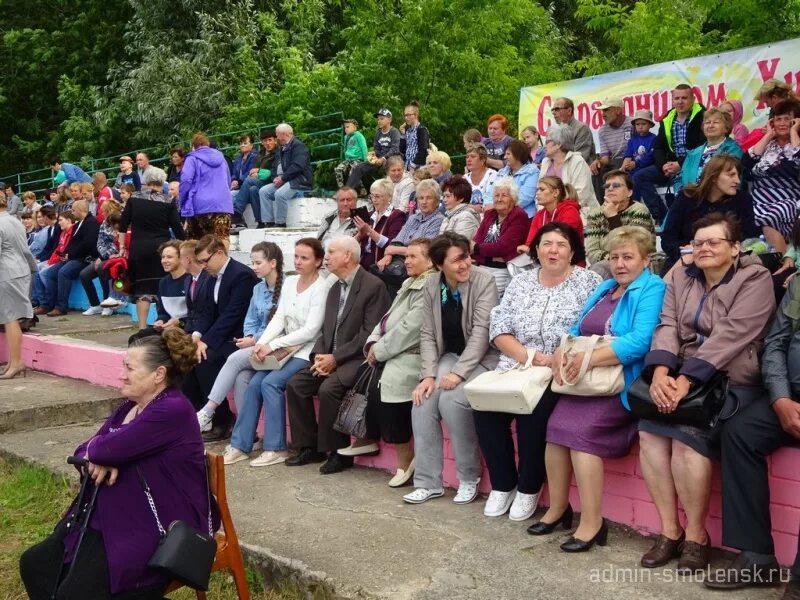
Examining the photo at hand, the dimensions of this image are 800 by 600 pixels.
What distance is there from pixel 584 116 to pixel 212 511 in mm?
7845

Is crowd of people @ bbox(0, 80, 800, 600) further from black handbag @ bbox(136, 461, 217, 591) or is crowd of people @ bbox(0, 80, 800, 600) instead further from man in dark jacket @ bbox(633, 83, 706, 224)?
black handbag @ bbox(136, 461, 217, 591)

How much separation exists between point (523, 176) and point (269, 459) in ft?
12.0

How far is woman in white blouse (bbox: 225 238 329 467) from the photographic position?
A: 21.0 ft

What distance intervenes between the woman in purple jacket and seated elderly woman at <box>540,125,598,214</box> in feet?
14.2

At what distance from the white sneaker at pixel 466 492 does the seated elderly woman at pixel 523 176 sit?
3390 mm

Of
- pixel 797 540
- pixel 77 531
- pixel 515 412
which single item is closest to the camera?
pixel 77 531

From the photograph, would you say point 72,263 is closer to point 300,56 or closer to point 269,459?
point 269,459

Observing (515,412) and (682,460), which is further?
(515,412)

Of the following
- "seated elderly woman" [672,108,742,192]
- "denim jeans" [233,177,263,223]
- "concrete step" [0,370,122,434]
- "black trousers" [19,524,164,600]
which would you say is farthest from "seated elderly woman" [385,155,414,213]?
"black trousers" [19,524,164,600]

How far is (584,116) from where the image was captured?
1060cm

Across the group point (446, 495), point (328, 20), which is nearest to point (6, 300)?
point (446, 495)

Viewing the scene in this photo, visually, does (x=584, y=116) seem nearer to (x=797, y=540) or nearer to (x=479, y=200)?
(x=479, y=200)

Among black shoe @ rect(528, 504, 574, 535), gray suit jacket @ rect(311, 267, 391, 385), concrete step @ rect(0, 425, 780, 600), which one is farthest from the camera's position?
gray suit jacket @ rect(311, 267, 391, 385)

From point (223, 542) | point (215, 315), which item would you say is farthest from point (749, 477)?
point (215, 315)
